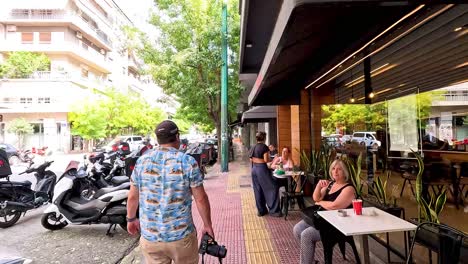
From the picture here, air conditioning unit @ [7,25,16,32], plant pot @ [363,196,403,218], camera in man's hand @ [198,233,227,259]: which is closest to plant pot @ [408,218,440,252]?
plant pot @ [363,196,403,218]

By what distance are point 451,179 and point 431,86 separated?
119 centimetres

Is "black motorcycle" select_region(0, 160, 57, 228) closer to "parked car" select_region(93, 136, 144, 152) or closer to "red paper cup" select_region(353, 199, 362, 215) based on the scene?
"red paper cup" select_region(353, 199, 362, 215)

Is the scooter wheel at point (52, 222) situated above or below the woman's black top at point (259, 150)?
below

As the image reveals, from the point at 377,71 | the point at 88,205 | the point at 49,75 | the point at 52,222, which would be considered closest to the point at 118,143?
the point at 52,222

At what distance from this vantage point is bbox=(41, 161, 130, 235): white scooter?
19.5ft

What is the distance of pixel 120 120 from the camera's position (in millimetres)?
37594

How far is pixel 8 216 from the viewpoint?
7.09m

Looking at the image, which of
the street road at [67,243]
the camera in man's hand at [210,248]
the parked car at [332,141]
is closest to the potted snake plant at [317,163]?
the parked car at [332,141]

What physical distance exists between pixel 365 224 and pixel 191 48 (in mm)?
14469

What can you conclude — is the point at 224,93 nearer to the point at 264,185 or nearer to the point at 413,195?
the point at 264,185

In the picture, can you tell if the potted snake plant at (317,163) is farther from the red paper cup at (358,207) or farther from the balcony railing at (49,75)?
the balcony railing at (49,75)

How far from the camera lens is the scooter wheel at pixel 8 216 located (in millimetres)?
6682

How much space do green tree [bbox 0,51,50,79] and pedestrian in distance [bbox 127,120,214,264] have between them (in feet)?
127

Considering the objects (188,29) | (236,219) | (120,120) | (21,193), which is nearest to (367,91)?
(236,219)
